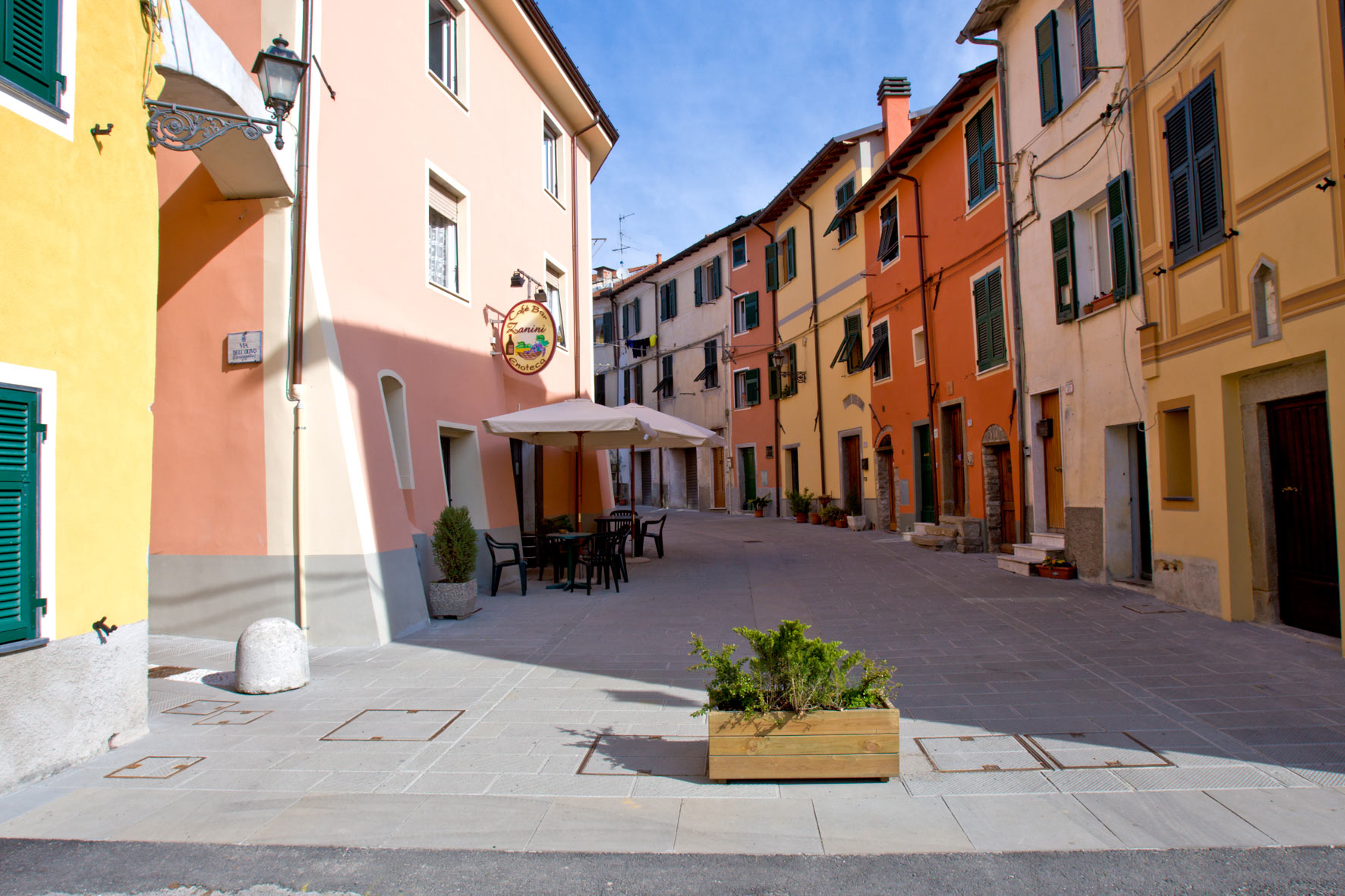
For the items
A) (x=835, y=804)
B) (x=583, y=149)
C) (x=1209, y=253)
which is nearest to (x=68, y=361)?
(x=835, y=804)

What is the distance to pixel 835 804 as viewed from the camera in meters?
3.68

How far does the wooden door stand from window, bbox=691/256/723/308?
5473 millimetres

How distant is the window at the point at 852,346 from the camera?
20.0 meters

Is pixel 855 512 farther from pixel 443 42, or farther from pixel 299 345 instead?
pixel 299 345

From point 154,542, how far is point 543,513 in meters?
6.53

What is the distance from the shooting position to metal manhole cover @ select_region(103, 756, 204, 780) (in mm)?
4246

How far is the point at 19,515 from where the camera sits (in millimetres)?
4191

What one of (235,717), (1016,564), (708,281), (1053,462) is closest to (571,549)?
(235,717)

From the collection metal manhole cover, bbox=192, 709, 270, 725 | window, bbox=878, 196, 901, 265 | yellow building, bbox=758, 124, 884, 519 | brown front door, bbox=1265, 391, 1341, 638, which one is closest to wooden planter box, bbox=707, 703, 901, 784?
metal manhole cover, bbox=192, 709, 270, 725

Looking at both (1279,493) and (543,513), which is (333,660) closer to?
(543,513)

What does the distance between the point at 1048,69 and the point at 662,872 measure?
38.2 ft

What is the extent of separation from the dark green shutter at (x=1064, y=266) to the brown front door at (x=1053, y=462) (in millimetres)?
1219

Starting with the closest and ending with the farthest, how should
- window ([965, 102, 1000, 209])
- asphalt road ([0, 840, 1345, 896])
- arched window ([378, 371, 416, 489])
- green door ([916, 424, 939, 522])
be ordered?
asphalt road ([0, 840, 1345, 896]), arched window ([378, 371, 416, 489]), window ([965, 102, 1000, 209]), green door ([916, 424, 939, 522])

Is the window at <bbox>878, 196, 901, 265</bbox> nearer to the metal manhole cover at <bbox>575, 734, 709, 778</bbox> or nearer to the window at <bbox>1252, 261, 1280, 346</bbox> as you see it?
the window at <bbox>1252, 261, 1280, 346</bbox>
